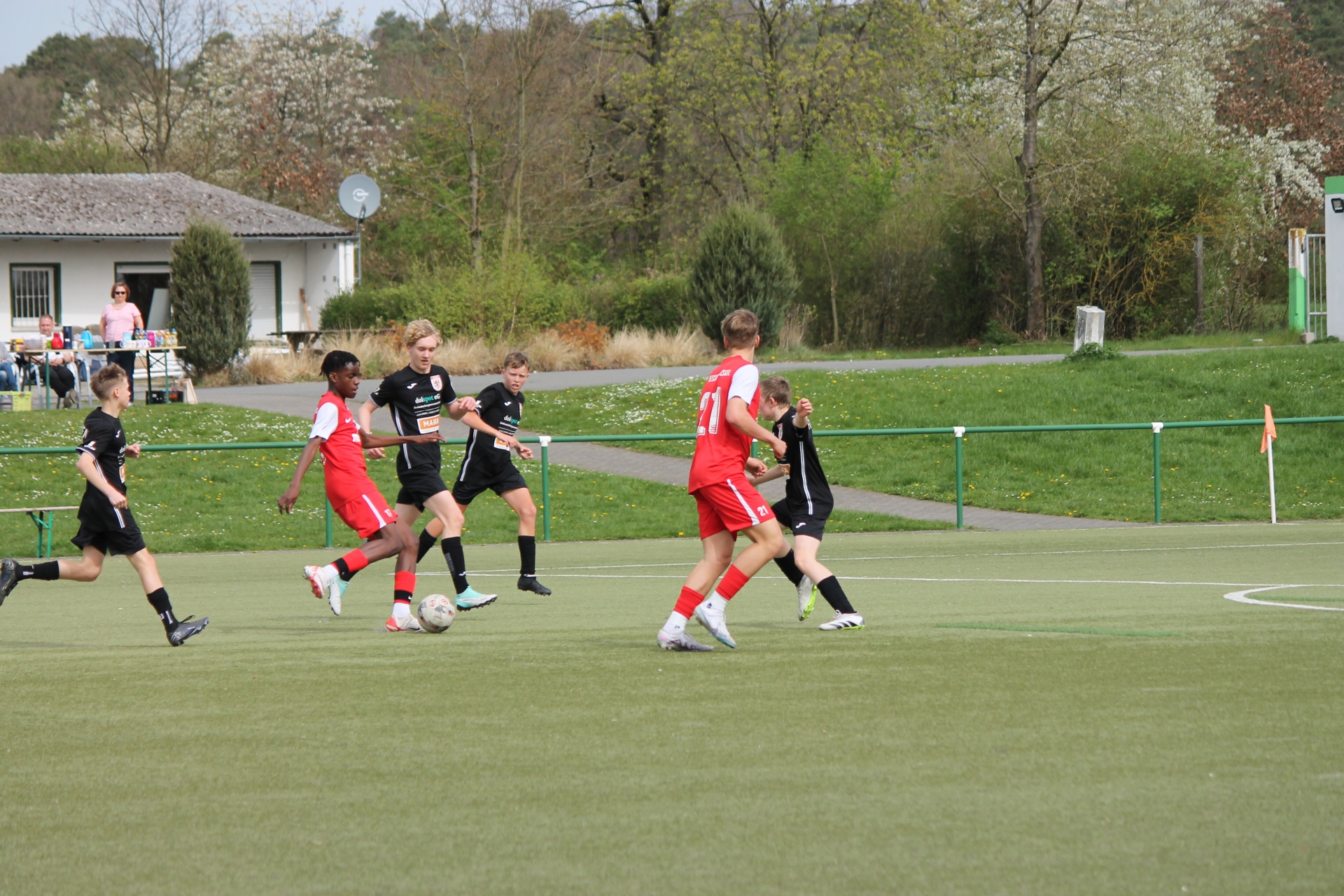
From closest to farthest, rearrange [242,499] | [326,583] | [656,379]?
[326,583]
[242,499]
[656,379]

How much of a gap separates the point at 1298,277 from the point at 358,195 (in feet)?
77.1

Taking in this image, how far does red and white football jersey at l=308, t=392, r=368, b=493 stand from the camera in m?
9.05

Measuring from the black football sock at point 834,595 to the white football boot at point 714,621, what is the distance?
2.97 ft

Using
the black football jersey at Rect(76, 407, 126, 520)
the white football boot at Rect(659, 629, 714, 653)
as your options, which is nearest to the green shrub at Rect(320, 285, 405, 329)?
the black football jersey at Rect(76, 407, 126, 520)

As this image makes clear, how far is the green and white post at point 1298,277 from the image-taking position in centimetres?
3016

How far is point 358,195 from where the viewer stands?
38.5 meters

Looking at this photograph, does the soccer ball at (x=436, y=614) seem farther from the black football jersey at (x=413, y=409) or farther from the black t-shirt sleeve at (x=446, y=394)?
the black t-shirt sleeve at (x=446, y=394)

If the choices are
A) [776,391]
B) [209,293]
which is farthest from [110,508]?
[209,293]

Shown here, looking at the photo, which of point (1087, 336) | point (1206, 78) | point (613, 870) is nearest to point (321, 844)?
point (613, 870)

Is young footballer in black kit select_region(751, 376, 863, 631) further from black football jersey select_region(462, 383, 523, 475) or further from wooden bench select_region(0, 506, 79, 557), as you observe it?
wooden bench select_region(0, 506, 79, 557)

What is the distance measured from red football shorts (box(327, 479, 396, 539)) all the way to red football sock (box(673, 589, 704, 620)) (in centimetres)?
254

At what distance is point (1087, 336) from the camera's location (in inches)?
1064

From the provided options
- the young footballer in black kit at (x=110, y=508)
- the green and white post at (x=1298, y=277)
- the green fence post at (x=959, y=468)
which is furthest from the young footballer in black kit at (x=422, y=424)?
the green and white post at (x=1298, y=277)

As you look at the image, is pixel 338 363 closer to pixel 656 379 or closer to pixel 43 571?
pixel 43 571
